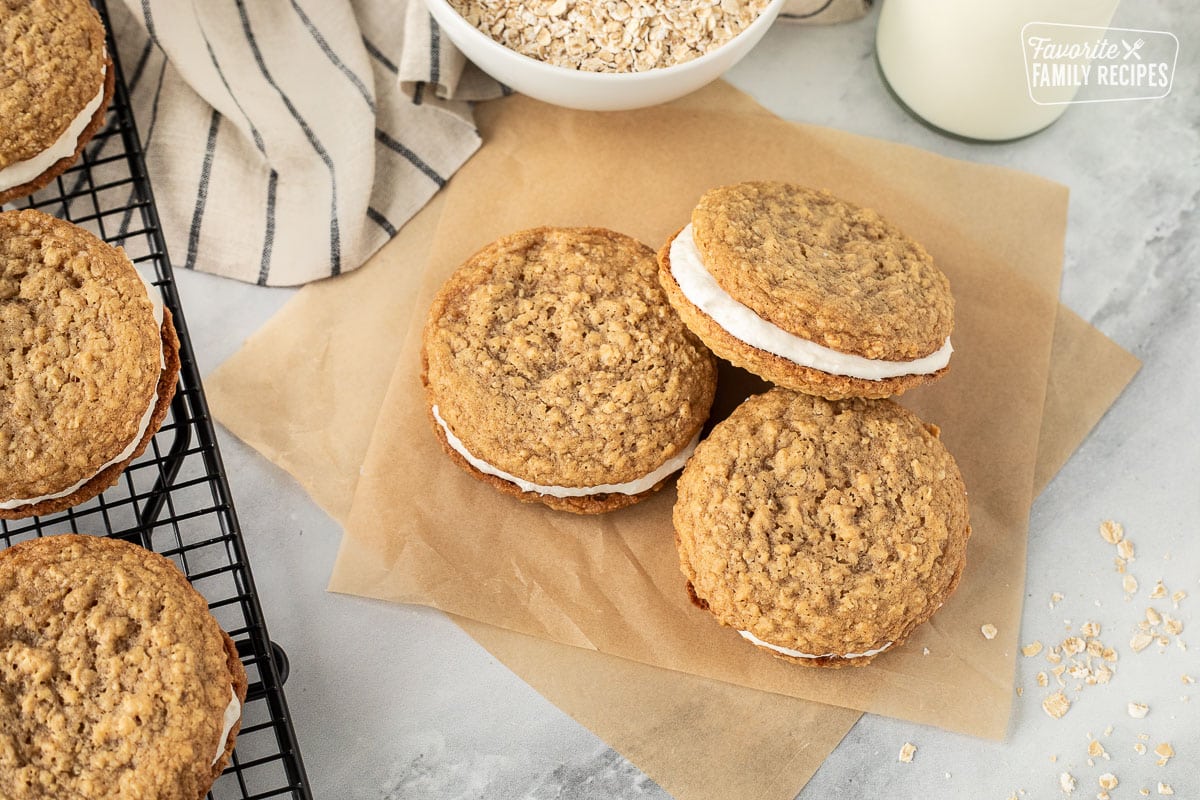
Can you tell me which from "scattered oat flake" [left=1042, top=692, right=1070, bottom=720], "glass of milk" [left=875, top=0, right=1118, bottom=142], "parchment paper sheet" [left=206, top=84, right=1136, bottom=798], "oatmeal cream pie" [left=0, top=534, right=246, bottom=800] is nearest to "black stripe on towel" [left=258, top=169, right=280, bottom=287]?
"parchment paper sheet" [left=206, top=84, right=1136, bottom=798]

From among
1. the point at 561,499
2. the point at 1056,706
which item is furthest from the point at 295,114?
the point at 1056,706

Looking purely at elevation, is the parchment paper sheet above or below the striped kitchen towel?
below

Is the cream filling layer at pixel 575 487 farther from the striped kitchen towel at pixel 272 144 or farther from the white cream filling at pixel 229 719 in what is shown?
the white cream filling at pixel 229 719

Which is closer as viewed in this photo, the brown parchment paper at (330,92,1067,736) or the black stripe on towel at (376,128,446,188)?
the brown parchment paper at (330,92,1067,736)

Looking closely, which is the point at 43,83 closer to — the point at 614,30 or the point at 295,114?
the point at 295,114

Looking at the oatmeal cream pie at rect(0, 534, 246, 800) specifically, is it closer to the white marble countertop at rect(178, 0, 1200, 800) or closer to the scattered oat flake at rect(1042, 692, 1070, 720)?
the white marble countertop at rect(178, 0, 1200, 800)

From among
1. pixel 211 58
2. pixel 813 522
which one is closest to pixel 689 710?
pixel 813 522
